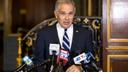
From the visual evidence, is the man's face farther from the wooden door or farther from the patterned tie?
the wooden door

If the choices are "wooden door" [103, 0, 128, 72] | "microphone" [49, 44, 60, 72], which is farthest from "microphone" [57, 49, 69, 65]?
"wooden door" [103, 0, 128, 72]

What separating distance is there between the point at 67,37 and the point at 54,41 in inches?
3.9

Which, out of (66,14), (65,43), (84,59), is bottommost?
(84,59)

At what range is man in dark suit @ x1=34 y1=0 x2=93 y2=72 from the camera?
7.06 ft

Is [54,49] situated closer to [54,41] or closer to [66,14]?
[54,41]

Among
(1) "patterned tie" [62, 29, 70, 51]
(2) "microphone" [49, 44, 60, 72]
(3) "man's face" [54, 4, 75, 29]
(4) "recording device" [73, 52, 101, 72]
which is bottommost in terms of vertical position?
(4) "recording device" [73, 52, 101, 72]

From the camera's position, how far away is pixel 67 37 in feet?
7.22

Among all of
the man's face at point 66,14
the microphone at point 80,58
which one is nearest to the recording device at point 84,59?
the microphone at point 80,58

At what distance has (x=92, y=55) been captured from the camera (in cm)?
214

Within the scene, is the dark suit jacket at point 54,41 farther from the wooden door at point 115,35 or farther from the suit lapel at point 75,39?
the wooden door at point 115,35

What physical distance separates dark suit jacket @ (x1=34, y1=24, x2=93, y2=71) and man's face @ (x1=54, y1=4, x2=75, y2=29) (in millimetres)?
105

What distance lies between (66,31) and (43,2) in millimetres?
8626

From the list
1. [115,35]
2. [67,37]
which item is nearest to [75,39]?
[67,37]

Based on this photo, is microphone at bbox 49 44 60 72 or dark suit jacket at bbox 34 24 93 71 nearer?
microphone at bbox 49 44 60 72
